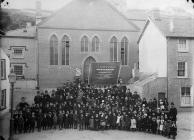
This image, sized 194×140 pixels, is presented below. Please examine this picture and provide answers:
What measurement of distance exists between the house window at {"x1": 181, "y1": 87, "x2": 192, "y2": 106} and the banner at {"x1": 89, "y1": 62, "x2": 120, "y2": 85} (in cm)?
523

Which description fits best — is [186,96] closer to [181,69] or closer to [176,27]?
[181,69]

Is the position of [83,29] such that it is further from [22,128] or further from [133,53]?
[22,128]

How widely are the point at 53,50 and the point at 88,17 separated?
4.42m

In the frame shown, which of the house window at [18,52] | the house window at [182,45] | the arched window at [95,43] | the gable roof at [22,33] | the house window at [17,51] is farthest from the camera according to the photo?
the arched window at [95,43]

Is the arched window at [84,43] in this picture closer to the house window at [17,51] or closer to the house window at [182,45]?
the house window at [17,51]

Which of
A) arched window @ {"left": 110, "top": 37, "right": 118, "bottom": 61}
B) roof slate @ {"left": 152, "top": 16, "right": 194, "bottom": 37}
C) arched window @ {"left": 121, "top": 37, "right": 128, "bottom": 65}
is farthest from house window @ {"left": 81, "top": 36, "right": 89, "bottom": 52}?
roof slate @ {"left": 152, "top": 16, "right": 194, "bottom": 37}

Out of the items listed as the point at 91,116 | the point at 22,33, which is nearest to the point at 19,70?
the point at 22,33

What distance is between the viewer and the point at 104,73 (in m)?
21.9

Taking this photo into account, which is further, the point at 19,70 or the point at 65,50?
the point at 65,50

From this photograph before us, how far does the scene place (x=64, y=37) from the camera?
92.0 ft

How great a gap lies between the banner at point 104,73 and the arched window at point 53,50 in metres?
5.43

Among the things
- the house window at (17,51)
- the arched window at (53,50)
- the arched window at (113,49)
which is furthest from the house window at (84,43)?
the house window at (17,51)

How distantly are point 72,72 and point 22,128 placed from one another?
11.7 meters

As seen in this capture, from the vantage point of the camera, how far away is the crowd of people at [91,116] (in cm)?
1606
